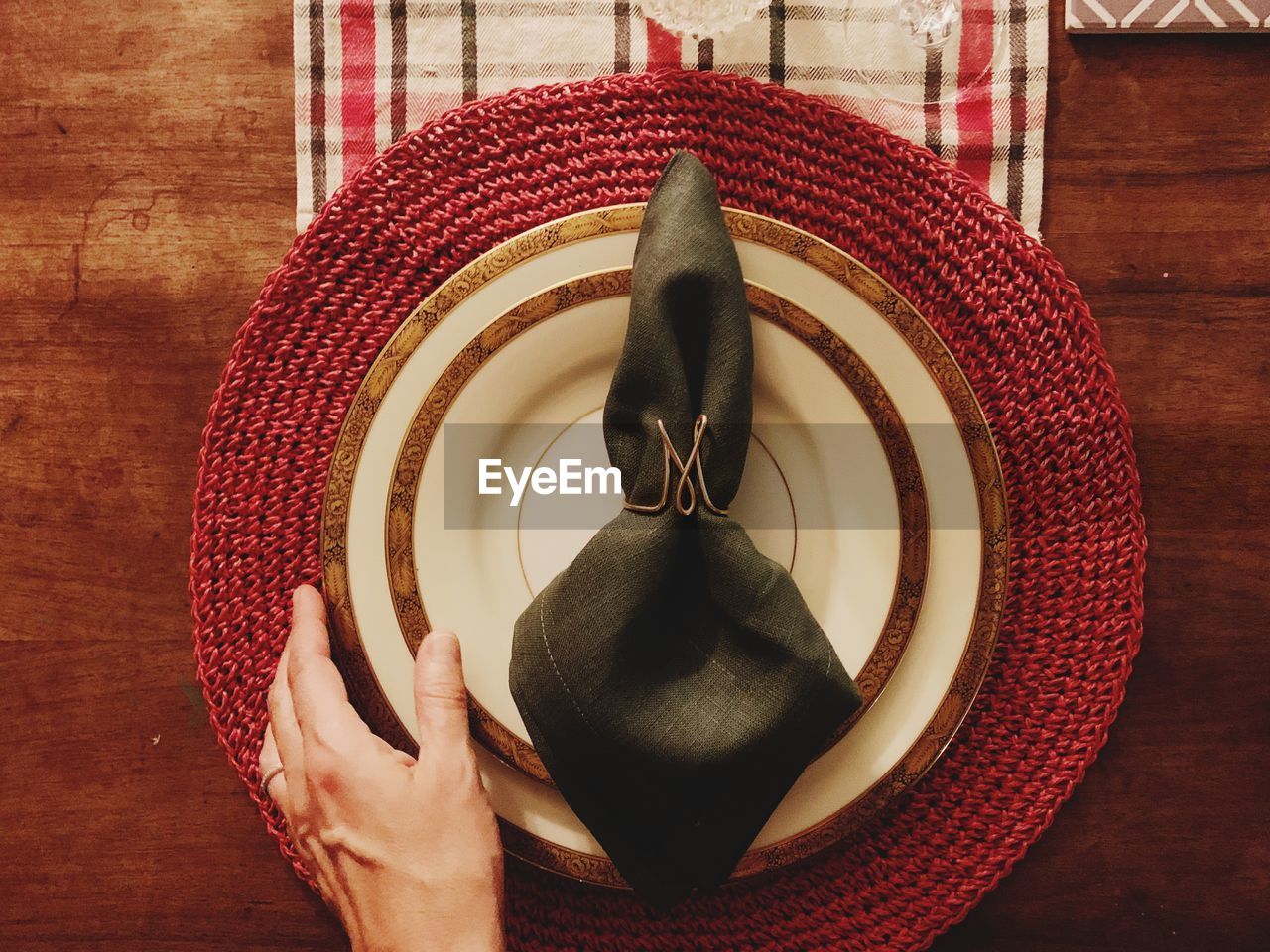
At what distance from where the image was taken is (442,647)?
46cm

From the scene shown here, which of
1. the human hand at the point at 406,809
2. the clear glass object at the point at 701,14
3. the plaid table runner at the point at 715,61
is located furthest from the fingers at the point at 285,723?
the clear glass object at the point at 701,14

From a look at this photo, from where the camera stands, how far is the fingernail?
45 cm

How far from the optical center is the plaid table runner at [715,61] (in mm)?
495

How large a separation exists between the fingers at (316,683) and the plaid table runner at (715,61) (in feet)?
0.78

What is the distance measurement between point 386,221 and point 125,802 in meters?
0.41

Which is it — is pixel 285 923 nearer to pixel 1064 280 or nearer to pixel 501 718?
pixel 501 718

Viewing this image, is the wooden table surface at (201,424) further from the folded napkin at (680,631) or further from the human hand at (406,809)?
the folded napkin at (680,631)

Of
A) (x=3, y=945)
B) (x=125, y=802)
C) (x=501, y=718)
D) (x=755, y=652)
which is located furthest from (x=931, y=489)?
A: (x=3, y=945)

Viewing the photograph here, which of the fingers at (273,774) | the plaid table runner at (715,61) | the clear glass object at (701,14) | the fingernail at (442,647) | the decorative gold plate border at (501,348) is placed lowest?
the fingers at (273,774)

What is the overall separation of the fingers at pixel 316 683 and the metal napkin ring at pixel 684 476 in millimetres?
194

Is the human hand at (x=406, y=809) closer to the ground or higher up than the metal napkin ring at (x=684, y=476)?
closer to the ground

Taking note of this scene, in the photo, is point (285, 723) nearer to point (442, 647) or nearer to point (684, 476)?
point (442, 647)

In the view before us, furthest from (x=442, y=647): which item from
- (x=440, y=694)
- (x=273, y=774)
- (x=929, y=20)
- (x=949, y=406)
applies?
(x=929, y=20)

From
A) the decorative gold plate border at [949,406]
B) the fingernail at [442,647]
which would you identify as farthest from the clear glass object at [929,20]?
the fingernail at [442,647]
